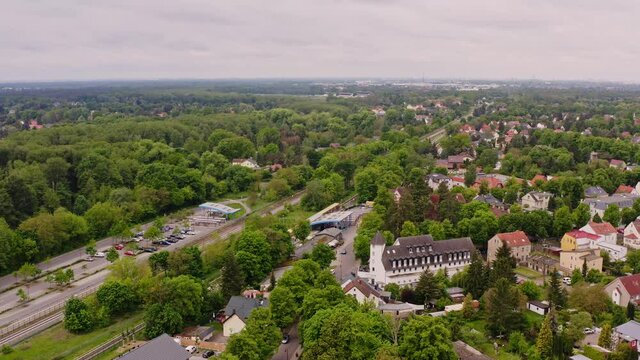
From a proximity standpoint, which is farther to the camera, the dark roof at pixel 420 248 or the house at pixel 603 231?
the house at pixel 603 231

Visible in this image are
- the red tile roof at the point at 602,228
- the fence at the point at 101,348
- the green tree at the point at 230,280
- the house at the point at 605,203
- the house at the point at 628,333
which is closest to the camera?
the house at the point at 628,333

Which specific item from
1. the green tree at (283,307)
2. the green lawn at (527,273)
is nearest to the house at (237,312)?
the green tree at (283,307)

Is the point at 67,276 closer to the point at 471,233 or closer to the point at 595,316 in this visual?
the point at 471,233

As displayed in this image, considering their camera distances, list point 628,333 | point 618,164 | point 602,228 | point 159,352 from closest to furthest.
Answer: point 159,352, point 628,333, point 602,228, point 618,164

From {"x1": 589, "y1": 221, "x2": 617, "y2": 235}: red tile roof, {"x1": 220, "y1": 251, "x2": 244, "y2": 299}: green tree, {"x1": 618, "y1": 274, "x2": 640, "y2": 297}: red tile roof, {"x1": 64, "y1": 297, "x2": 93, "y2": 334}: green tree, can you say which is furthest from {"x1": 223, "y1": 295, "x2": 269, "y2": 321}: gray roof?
{"x1": 589, "y1": 221, "x2": 617, "y2": 235}: red tile roof

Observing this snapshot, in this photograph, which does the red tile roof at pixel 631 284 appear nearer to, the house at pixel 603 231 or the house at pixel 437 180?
the house at pixel 603 231

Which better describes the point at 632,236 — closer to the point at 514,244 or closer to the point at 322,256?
the point at 514,244

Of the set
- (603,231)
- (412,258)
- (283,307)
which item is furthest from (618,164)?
(283,307)
